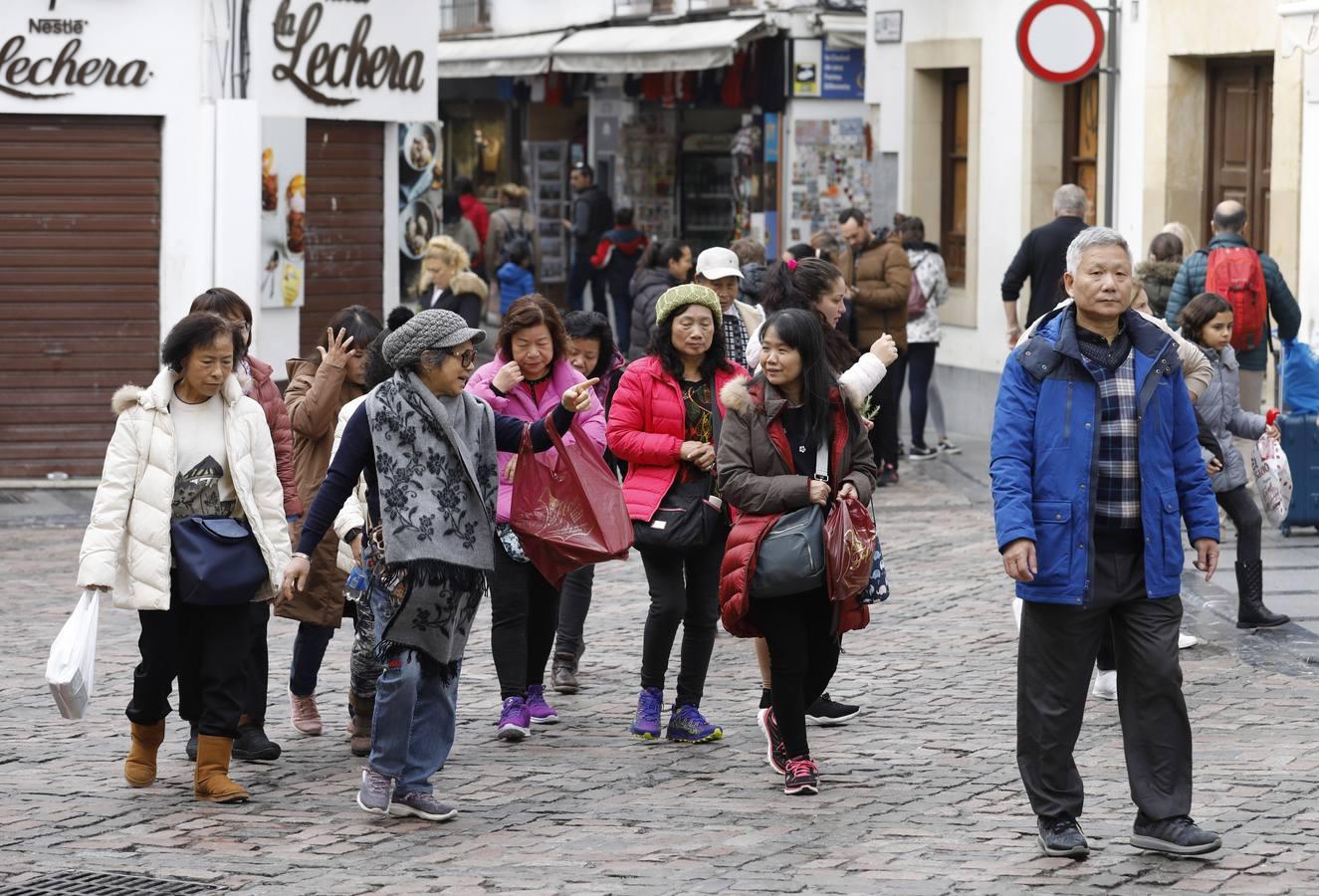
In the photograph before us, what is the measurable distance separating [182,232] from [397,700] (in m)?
9.22

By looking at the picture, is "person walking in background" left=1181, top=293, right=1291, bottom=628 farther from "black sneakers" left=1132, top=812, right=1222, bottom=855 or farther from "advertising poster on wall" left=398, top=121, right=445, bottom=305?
"advertising poster on wall" left=398, top=121, right=445, bottom=305

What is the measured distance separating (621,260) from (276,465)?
1702 centimetres

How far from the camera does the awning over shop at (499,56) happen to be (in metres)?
29.0

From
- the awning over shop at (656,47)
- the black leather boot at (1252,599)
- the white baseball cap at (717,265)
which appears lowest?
the black leather boot at (1252,599)

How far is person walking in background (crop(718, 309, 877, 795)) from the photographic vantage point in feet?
25.2

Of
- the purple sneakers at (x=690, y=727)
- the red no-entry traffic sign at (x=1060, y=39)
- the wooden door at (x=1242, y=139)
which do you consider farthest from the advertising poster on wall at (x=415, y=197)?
the purple sneakers at (x=690, y=727)

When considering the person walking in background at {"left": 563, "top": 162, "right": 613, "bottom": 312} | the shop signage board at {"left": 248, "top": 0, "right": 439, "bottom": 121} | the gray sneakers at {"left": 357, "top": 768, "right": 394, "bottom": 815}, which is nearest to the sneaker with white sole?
the gray sneakers at {"left": 357, "top": 768, "right": 394, "bottom": 815}

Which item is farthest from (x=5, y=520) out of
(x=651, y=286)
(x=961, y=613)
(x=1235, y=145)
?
(x=1235, y=145)

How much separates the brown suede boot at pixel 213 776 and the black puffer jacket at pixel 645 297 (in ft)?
21.0

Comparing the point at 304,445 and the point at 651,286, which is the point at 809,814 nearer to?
the point at 304,445

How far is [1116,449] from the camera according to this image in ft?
21.9

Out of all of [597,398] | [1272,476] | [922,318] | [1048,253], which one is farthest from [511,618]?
[922,318]

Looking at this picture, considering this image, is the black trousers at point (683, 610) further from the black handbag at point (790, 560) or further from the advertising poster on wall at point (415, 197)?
the advertising poster on wall at point (415, 197)

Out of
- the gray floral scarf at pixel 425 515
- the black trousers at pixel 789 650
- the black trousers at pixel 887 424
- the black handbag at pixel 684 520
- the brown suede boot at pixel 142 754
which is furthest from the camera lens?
the black trousers at pixel 887 424
